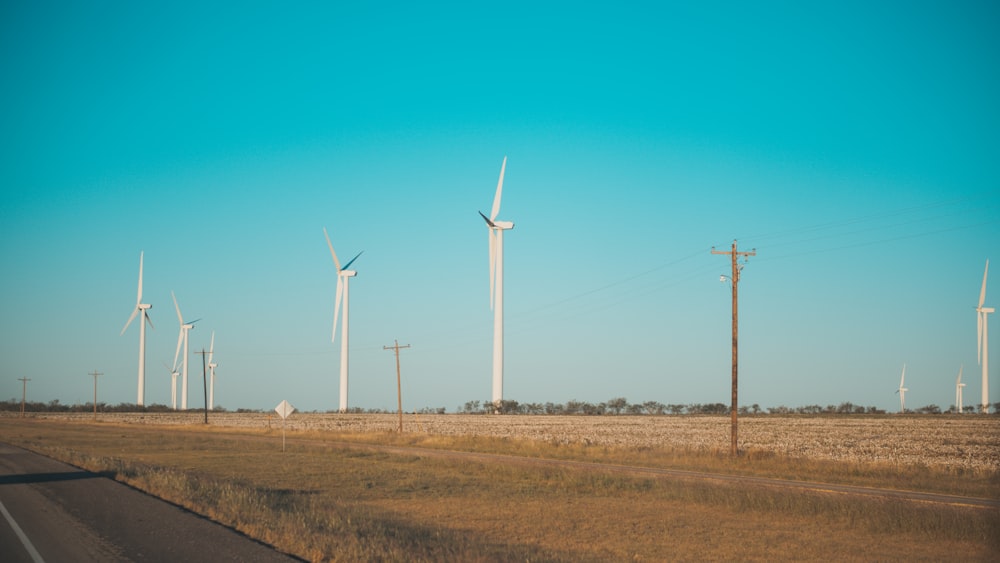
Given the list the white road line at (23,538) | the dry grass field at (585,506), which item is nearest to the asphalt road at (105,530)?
the white road line at (23,538)

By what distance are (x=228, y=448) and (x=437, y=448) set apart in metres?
16.2

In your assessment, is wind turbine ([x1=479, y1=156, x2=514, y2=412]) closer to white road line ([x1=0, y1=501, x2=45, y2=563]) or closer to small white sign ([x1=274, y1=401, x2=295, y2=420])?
small white sign ([x1=274, y1=401, x2=295, y2=420])

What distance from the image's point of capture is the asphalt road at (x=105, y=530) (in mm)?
15203

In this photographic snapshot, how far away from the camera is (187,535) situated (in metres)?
17.5

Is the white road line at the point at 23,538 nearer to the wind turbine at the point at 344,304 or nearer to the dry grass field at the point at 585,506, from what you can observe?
the dry grass field at the point at 585,506

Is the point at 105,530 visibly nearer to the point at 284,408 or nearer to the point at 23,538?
the point at 23,538

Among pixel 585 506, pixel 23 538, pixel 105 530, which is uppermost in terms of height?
pixel 23 538

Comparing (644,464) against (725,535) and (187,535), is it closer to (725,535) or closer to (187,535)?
(725,535)

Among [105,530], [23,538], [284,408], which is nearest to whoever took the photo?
[23,538]

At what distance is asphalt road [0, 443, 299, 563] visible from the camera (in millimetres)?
15203

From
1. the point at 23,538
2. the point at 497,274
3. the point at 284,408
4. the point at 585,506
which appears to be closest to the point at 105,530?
the point at 23,538

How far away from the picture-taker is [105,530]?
709 inches

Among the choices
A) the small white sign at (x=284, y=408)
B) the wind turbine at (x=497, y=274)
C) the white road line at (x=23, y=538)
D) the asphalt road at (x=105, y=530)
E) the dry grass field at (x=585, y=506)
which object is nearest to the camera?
the white road line at (x=23, y=538)

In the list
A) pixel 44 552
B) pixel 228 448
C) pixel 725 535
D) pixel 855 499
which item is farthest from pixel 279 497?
pixel 228 448
